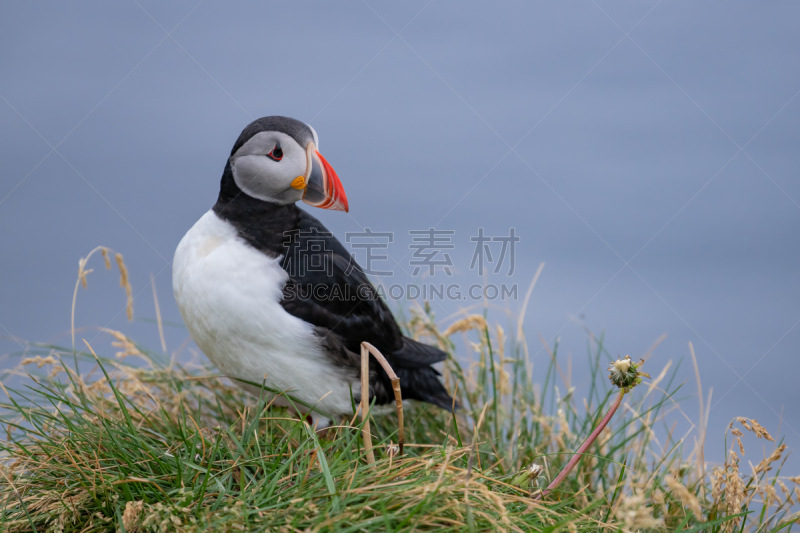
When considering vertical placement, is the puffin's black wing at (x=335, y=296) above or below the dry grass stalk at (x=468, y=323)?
below

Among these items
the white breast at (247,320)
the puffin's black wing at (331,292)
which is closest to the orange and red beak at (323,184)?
the puffin's black wing at (331,292)

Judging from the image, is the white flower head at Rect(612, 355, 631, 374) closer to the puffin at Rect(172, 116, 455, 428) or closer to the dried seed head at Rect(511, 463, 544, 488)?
the dried seed head at Rect(511, 463, 544, 488)

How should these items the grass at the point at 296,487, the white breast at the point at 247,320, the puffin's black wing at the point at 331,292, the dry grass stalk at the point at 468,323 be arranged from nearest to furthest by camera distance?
the grass at the point at 296,487
the white breast at the point at 247,320
the puffin's black wing at the point at 331,292
the dry grass stalk at the point at 468,323

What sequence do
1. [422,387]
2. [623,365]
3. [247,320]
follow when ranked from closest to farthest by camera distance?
[623,365] → [247,320] → [422,387]

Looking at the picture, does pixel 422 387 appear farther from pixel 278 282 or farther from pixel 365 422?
pixel 365 422

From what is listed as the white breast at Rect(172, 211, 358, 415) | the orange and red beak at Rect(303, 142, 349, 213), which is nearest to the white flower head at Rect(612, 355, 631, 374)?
the white breast at Rect(172, 211, 358, 415)

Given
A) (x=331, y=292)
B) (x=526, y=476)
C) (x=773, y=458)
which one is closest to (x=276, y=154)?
(x=331, y=292)

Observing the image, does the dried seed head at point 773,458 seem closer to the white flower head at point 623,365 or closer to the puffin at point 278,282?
the white flower head at point 623,365

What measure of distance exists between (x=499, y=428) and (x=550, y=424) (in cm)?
32

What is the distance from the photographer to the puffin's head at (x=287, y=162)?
3.23 m

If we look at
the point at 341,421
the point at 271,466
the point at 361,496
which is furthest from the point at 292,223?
the point at 361,496

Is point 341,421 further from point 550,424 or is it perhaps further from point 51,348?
point 51,348

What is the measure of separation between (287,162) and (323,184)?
20 cm

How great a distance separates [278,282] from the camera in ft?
10.7
